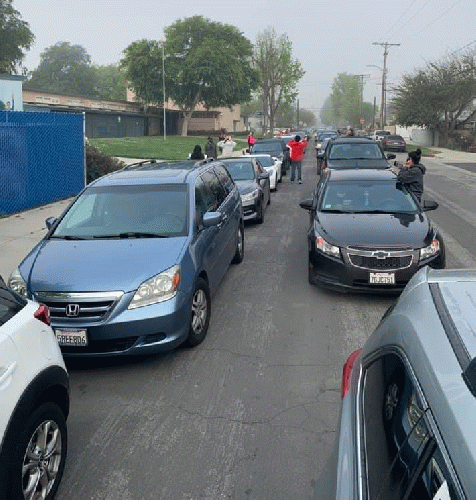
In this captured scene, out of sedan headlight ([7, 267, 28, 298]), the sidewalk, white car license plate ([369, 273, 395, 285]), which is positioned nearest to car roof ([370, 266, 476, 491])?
sedan headlight ([7, 267, 28, 298])

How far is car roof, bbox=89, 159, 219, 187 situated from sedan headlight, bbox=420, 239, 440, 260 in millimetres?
2928

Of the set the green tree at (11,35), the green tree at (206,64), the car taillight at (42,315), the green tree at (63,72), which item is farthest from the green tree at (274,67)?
the car taillight at (42,315)

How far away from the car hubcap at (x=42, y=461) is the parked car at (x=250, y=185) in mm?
9210

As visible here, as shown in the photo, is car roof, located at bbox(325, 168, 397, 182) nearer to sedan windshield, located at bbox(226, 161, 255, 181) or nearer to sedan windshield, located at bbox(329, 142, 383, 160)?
sedan windshield, located at bbox(226, 161, 255, 181)

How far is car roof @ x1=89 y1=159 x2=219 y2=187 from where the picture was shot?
22.1ft

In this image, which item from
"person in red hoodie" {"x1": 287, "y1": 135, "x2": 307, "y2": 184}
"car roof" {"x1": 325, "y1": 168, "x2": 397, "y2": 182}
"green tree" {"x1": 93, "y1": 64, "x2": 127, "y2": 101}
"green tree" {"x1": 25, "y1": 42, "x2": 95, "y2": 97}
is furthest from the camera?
"green tree" {"x1": 93, "y1": 64, "x2": 127, "y2": 101}

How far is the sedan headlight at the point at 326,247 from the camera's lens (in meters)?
6.88

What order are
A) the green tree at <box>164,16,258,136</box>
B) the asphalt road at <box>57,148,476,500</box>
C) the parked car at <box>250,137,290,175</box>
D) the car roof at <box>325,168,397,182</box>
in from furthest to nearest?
the green tree at <box>164,16,258,136</box> < the parked car at <box>250,137,290,175</box> < the car roof at <box>325,168,397,182</box> < the asphalt road at <box>57,148,476,500</box>

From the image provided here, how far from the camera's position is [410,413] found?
1.83m

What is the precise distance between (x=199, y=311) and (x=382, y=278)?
2.31 meters

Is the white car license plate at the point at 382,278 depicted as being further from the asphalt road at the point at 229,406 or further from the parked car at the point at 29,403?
the parked car at the point at 29,403

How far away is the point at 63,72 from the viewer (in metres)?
112

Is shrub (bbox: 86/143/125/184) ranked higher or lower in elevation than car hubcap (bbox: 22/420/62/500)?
higher

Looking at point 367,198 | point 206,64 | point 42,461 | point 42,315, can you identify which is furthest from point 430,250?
point 206,64
